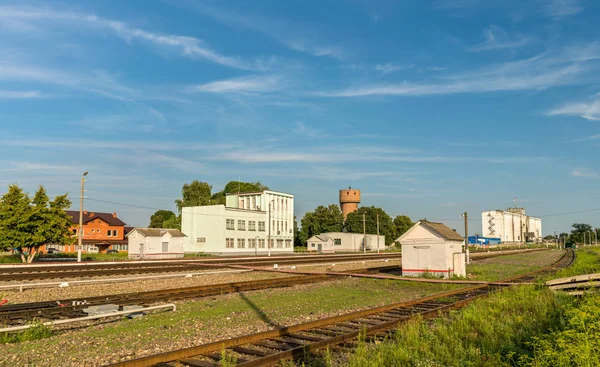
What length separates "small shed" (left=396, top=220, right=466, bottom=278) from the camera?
87.6 feet

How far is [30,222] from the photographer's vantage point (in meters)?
40.1

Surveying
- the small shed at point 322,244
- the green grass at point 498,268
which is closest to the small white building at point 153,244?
the green grass at point 498,268

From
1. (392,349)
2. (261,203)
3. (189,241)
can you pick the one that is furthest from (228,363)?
(261,203)

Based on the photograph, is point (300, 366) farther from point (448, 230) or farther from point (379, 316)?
point (448, 230)

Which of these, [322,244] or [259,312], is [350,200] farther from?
[259,312]

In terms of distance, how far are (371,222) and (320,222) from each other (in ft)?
38.6

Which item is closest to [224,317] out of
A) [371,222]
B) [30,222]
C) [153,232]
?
[30,222]

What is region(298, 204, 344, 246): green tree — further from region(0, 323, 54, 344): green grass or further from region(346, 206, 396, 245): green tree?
region(0, 323, 54, 344): green grass

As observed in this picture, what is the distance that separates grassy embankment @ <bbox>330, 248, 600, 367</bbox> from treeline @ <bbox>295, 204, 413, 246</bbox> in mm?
92591

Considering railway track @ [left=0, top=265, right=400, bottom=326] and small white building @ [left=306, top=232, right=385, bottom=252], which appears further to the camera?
small white building @ [left=306, top=232, right=385, bottom=252]

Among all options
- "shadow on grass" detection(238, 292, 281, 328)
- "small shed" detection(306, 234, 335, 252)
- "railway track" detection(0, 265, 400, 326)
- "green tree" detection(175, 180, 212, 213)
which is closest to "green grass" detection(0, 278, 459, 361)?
"shadow on grass" detection(238, 292, 281, 328)

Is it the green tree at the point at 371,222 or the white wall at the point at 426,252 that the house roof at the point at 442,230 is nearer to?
the white wall at the point at 426,252

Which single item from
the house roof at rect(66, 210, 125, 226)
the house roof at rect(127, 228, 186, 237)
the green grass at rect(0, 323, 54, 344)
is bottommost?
the green grass at rect(0, 323, 54, 344)

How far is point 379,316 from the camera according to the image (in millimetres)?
13711
